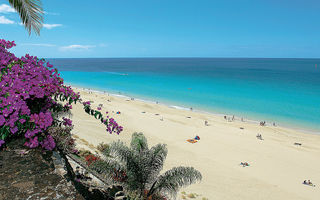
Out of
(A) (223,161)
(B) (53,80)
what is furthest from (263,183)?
(B) (53,80)

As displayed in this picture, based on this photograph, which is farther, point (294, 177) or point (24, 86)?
point (294, 177)

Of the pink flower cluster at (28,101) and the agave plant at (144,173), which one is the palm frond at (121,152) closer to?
the agave plant at (144,173)

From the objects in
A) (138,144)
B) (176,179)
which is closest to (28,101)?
(138,144)

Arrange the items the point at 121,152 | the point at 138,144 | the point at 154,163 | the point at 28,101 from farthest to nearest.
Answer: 1. the point at 138,144
2. the point at 154,163
3. the point at 121,152
4. the point at 28,101

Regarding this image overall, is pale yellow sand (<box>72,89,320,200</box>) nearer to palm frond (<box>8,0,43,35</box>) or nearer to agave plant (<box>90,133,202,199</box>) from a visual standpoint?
agave plant (<box>90,133,202,199</box>)

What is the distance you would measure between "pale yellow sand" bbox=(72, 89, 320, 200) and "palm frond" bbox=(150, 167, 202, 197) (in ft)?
9.88

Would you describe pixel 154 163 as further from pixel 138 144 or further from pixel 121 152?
pixel 121 152

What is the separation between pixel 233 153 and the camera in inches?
693

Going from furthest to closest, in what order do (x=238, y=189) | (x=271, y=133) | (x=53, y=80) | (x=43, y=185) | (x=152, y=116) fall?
(x=152, y=116), (x=271, y=133), (x=238, y=189), (x=53, y=80), (x=43, y=185)

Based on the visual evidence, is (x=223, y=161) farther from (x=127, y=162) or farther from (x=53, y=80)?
(x=53, y=80)

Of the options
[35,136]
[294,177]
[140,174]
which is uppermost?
[35,136]

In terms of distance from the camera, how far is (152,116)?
29.1 metres

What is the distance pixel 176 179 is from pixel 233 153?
12.5 metres

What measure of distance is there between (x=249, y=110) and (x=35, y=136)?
39.7 meters
